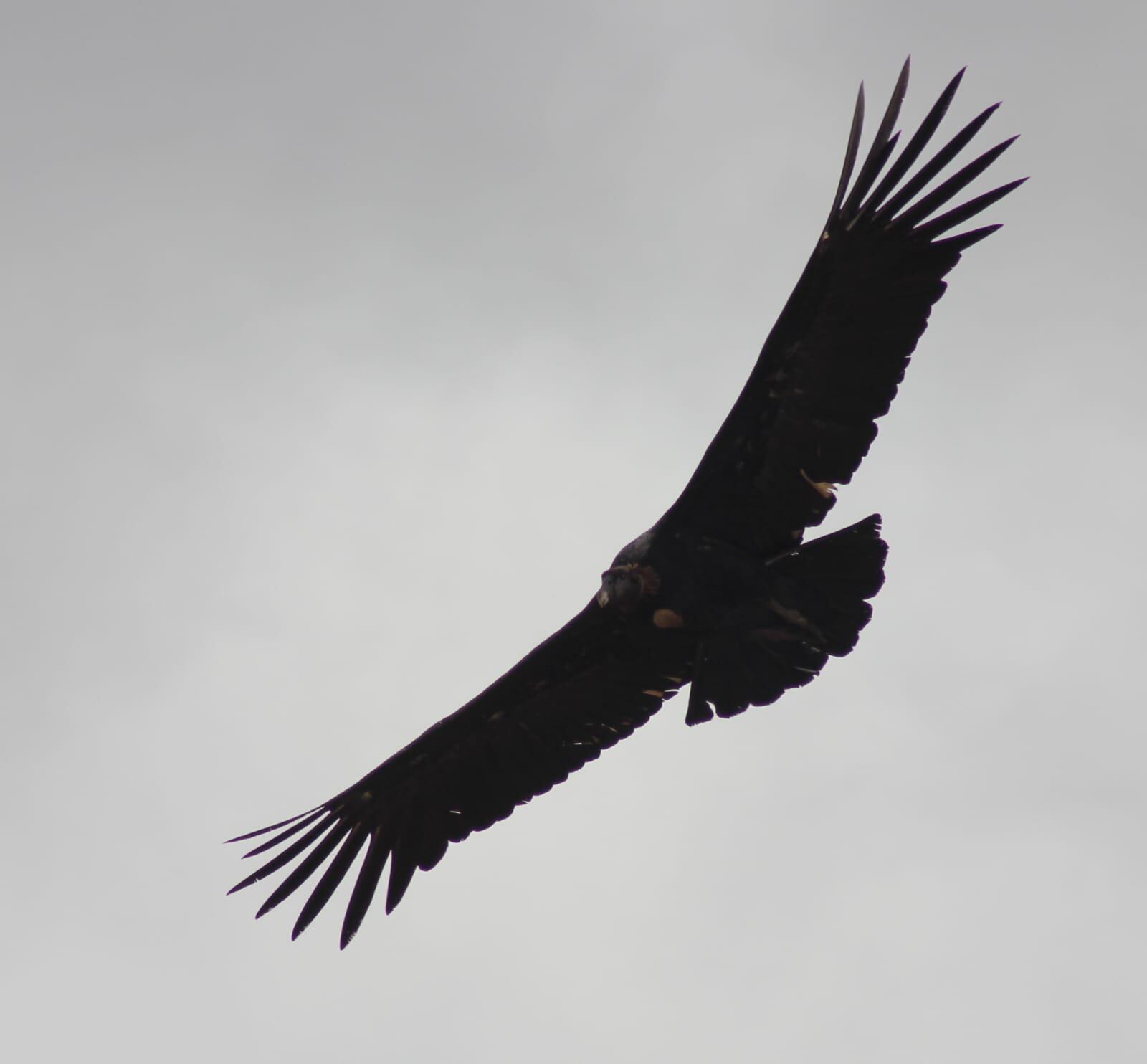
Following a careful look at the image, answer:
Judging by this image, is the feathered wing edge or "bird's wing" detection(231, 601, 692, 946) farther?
"bird's wing" detection(231, 601, 692, 946)

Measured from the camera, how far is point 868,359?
32.9ft

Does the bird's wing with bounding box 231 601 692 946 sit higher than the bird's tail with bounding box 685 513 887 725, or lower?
higher

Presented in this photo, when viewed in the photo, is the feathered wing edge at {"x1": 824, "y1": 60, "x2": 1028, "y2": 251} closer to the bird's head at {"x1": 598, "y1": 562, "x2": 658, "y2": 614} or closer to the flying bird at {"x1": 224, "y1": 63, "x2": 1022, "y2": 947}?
the flying bird at {"x1": 224, "y1": 63, "x2": 1022, "y2": 947}

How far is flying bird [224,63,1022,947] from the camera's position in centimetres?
985

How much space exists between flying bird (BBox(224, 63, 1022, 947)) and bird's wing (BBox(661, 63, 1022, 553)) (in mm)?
12

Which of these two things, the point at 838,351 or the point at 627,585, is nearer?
the point at 838,351

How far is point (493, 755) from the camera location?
475 inches

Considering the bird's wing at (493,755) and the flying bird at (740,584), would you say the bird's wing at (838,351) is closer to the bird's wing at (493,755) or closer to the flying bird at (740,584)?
the flying bird at (740,584)

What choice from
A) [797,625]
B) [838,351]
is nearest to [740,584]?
[797,625]

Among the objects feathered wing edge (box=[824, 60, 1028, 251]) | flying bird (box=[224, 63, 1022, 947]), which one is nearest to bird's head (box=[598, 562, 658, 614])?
flying bird (box=[224, 63, 1022, 947])

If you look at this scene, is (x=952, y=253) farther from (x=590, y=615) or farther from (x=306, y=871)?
(x=306, y=871)

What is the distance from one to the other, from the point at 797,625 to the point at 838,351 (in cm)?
192

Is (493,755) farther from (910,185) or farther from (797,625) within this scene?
(910,185)

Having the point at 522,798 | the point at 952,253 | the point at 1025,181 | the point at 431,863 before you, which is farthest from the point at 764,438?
the point at 431,863
